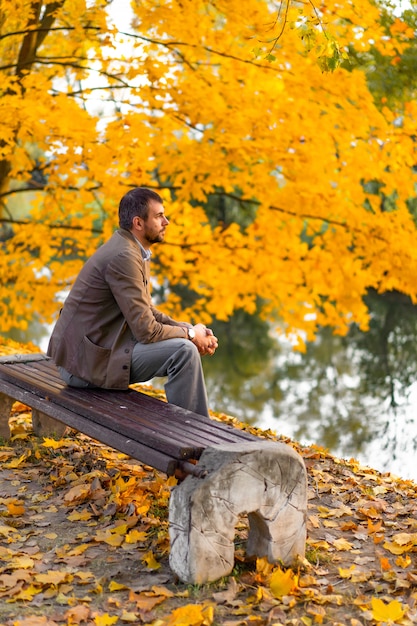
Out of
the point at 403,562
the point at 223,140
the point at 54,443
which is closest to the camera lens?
the point at 403,562

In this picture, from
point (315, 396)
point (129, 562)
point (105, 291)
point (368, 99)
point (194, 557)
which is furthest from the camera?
point (315, 396)

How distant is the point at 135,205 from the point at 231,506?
174 centimetres

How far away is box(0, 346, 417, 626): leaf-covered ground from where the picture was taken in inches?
109

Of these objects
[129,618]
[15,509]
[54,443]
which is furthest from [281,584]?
[54,443]

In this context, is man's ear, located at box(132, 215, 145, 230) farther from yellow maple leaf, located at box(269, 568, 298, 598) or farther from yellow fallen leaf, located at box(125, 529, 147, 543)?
yellow maple leaf, located at box(269, 568, 298, 598)

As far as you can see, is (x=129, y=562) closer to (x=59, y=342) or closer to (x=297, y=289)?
(x=59, y=342)

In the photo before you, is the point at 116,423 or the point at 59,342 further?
the point at 59,342

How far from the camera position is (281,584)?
9.50 ft

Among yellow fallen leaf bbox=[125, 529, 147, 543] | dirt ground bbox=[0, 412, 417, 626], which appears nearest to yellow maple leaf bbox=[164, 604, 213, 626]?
dirt ground bbox=[0, 412, 417, 626]

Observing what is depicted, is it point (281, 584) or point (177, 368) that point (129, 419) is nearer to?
point (177, 368)

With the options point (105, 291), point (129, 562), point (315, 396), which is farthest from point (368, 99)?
point (315, 396)

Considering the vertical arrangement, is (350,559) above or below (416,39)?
below

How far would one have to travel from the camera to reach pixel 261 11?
6.33m

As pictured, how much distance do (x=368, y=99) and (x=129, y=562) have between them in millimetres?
4517
